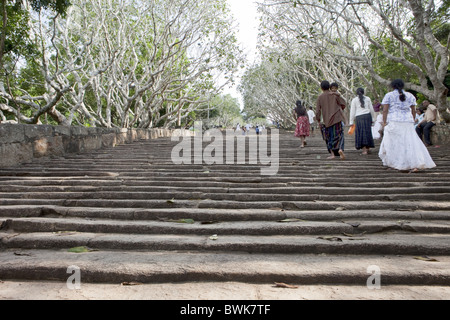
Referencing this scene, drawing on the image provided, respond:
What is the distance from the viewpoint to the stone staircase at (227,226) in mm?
2430

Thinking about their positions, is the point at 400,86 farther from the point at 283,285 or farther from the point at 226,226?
the point at 283,285

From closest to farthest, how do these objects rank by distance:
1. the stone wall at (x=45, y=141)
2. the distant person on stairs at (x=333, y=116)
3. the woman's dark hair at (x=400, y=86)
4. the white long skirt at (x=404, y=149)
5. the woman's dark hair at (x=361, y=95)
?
the white long skirt at (x=404, y=149) → the woman's dark hair at (x=400, y=86) → the stone wall at (x=45, y=141) → the distant person on stairs at (x=333, y=116) → the woman's dark hair at (x=361, y=95)

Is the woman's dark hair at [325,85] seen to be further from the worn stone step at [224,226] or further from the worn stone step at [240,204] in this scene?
the worn stone step at [224,226]

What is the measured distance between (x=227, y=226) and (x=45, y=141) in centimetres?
547

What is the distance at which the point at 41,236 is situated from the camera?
121 inches

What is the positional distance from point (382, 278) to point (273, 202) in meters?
1.75

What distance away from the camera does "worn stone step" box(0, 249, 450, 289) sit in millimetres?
2336

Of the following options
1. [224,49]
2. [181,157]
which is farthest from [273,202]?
[224,49]

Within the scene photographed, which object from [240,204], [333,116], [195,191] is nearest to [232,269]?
[240,204]

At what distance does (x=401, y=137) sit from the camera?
5.62 metres

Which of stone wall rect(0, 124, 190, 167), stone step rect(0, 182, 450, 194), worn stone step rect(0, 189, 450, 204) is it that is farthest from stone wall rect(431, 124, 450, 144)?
stone wall rect(0, 124, 190, 167)

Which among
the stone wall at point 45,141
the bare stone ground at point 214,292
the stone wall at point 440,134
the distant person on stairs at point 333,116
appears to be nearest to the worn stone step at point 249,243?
the bare stone ground at point 214,292

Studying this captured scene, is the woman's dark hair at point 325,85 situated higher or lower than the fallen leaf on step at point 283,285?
higher
